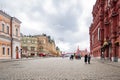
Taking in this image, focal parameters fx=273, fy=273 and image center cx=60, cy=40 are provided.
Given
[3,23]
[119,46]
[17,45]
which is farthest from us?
[17,45]

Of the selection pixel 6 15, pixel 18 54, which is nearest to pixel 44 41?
pixel 18 54

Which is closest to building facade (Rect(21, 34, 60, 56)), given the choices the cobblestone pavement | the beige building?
the beige building

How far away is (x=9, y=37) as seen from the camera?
212 feet

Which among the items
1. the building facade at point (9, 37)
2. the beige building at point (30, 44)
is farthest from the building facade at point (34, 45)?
the building facade at point (9, 37)

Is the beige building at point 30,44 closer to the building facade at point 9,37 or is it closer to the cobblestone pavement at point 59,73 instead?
the building facade at point 9,37

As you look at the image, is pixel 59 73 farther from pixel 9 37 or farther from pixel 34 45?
pixel 34 45

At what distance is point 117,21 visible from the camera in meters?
47.6

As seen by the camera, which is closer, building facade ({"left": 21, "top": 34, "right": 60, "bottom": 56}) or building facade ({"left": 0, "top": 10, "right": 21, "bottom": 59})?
building facade ({"left": 0, "top": 10, "right": 21, "bottom": 59})

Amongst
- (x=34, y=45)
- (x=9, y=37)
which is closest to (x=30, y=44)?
(x=34, y=45)

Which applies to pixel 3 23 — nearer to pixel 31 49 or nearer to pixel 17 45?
pixel 17 45

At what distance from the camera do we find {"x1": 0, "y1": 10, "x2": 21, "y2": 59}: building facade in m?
60.3

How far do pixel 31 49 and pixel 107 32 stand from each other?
3601 inches

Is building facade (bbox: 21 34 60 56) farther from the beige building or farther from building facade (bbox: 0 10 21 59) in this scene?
building facade (bbox: 0 10 21 59)

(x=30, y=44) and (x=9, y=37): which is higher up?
(x=30, y=44)
